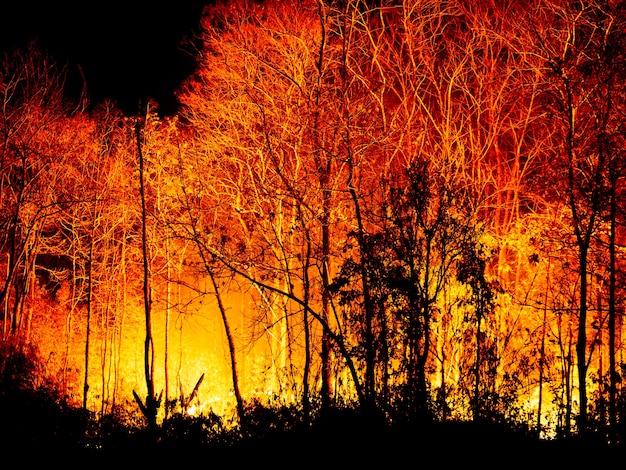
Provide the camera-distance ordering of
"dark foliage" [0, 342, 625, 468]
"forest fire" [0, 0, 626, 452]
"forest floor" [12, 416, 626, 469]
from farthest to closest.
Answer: "forest fire" [0, 0, 626, 452] → "dark foliage" [0, 342, 625, 468] → "forest floor" [12, 416, 626, 469]

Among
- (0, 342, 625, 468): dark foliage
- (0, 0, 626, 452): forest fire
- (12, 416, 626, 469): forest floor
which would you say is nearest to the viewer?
(12, 416, 626, 469): forest floor

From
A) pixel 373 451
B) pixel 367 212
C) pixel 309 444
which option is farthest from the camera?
pixel 367 212

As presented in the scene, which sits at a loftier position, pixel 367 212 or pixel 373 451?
pixel 367 212

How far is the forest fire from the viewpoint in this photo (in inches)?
358

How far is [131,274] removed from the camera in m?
25.6

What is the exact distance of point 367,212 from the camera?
9.39 meters

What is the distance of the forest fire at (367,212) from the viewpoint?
9102mm

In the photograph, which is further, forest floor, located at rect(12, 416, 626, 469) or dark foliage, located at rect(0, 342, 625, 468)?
dark foliage, located at rect(0, 342, 625, 468)

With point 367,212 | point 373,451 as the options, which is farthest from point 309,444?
point 367,212

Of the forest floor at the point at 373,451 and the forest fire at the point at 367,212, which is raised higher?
the forest fire at the point at 367,212

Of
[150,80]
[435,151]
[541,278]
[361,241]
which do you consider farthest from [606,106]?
[150,80]

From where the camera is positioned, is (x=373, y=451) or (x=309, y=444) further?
(x=309, y=444)

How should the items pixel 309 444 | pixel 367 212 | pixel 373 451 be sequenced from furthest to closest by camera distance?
pixel 367 212 → pixel 309 444 → pixel 373 451

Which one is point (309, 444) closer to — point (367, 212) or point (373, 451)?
point (373, 451)
